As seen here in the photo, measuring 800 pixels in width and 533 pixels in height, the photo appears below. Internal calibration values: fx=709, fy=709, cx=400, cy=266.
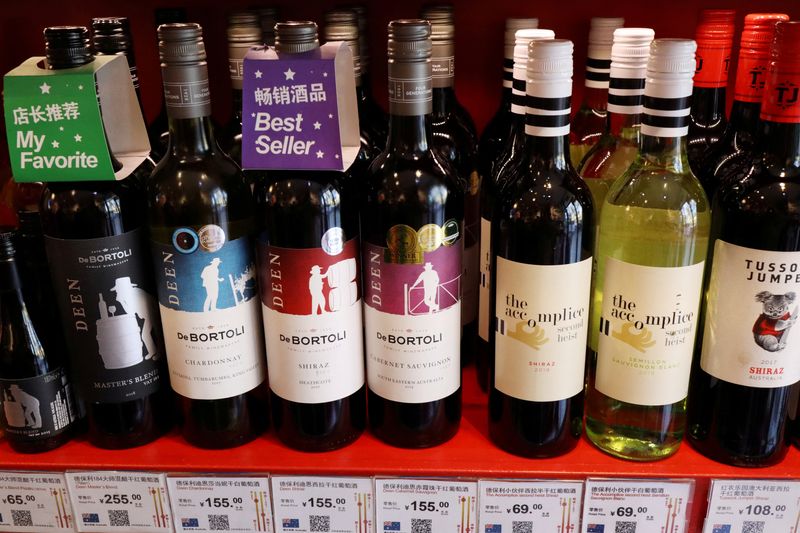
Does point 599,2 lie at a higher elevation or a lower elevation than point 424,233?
higher

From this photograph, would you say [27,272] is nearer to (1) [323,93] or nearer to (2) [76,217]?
(2) [76,217]

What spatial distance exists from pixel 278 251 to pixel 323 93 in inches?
7.7

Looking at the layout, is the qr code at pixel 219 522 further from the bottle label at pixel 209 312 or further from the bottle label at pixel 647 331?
the bottle label at pixel 647 331

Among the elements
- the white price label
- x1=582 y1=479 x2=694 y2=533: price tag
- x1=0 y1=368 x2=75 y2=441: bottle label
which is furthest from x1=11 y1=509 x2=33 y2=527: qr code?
x1=582 y1=479 x2=694 y2=533: price tag

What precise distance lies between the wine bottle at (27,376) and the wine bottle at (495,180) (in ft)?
1.95

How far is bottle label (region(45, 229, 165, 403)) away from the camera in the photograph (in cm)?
88

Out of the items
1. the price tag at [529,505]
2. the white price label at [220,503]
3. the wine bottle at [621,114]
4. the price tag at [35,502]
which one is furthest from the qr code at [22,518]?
the wine bottle at [621,114]

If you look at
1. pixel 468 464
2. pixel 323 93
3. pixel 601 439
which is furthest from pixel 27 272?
pixel 601 439

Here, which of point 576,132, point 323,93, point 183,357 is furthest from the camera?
point 576,132

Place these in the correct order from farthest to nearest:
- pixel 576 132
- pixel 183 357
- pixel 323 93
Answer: pixel 576 132 < pixel 183 357 < pixel 323 93

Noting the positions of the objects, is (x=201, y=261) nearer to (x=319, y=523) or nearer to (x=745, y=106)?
(x=319, y=523)

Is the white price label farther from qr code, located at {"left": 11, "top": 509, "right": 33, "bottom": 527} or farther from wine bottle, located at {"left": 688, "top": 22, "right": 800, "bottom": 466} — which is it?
wine bottle, located at {"left": 688, "top": 22, "right": 800, "bottom": 466}

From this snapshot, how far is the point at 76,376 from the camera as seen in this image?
3.14 ft

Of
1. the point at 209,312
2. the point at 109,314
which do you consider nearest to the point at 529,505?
the point at 209,312
